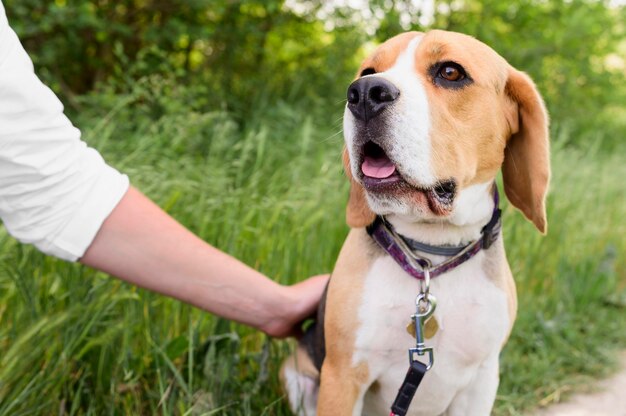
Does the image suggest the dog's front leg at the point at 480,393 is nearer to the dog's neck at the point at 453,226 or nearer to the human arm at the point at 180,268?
the dog's neck at the point at 453,226

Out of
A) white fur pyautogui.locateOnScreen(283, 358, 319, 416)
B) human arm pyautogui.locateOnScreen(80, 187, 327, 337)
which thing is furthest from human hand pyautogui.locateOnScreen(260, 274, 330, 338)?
white fur pyautogui.locateOnScreen(283, 358, 319, 416)

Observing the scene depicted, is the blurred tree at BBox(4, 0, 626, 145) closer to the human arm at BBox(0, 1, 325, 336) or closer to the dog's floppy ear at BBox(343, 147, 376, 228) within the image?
the human arm at BBox(0, 1, 325, 336)

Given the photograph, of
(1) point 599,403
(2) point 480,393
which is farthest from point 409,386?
(1) point 599,403

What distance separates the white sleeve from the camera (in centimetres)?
203

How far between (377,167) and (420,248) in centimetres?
36

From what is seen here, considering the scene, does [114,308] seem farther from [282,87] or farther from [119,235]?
[282,87]

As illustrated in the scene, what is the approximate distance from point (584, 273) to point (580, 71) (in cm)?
442

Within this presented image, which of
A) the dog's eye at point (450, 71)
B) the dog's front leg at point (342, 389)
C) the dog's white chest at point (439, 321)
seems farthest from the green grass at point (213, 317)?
the dog's eye at point (450, 71)

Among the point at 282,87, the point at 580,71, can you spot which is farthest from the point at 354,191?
the point at 580,71

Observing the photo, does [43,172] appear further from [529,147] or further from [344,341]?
[529,147]

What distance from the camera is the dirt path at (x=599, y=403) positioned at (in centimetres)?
324

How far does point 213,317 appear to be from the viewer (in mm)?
3096

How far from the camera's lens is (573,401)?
3346mm

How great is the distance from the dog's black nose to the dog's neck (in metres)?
0.47
